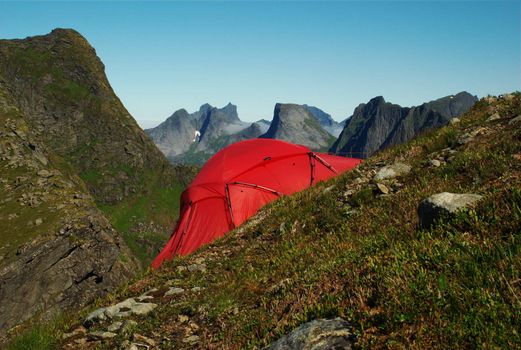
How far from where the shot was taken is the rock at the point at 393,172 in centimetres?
1107

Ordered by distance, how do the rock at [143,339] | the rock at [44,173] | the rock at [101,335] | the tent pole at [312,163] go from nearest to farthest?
the rock at [143,339]
the rock at [101,335]
the tent pole at [312,163]
the rock at [44,173]

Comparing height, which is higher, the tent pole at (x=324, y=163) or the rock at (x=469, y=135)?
the rock at (x=469, y=135)

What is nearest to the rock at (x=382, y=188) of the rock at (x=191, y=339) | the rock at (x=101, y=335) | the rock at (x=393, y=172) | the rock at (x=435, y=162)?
the rock at (x=393, y=172)

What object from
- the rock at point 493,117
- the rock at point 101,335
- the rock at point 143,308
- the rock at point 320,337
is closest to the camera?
the rock at point 320,337

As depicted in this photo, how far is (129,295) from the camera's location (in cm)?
1009

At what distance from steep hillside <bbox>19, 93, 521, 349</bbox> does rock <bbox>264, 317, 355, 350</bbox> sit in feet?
0.40

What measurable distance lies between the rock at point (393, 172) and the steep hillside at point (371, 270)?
6 centimetres

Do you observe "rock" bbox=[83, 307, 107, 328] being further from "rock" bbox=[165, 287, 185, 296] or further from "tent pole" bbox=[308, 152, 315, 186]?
"tent pole" bbox=[308, 152, 315, 186]

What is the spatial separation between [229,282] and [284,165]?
14.0 meters

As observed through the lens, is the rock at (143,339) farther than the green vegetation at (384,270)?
Yes

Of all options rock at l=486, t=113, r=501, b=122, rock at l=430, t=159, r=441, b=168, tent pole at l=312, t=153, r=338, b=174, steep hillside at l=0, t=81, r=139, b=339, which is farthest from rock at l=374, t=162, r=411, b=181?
steep hillside at l=0, t=81, r=139, b=339

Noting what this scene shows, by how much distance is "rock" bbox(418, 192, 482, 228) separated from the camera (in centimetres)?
638

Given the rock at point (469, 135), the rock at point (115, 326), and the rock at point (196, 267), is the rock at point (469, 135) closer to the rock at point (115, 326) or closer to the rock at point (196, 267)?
the rock at point (196, 267)

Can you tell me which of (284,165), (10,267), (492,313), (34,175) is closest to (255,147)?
(284,165)
